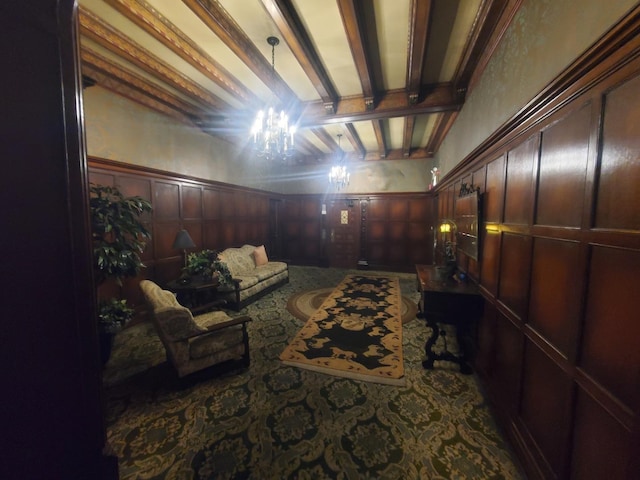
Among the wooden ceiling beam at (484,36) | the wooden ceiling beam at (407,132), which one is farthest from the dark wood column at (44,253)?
the wooden ceiling beam at (407,132)

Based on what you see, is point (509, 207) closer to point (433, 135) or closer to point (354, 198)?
point (433, 135)

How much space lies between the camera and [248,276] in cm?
448

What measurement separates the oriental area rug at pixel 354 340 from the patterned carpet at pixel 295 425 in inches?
5.7

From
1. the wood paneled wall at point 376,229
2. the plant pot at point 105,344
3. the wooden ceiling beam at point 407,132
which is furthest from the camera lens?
the wood paneled wall at point 376,229

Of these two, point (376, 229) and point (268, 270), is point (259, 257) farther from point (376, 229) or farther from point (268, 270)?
point (376, 229)

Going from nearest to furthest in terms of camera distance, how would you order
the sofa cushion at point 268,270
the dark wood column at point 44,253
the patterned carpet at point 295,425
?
the dark wood column at point 44,253, the patterned carpet at point 295,425, the sofa cushion at point 268,270

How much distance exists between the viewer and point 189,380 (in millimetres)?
2248

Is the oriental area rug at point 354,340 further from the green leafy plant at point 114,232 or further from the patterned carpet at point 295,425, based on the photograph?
the green leafy plant at point 114,232

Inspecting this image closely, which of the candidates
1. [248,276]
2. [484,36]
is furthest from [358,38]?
[248,276]

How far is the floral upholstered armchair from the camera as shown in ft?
6.73

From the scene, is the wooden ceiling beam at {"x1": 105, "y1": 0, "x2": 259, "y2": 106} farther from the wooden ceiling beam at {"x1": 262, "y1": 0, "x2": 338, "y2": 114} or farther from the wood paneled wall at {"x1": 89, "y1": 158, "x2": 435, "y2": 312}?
the wood paneled wall at {"x1": 89, "y1": 158, "x2": 435, "y2": 312}

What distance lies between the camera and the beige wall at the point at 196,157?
306 centimetres

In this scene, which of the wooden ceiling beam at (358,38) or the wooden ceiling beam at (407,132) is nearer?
the wooden ceiling beam at (358,38)

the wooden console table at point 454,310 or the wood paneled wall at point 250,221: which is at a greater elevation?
the wood paneled wall at point 250,221
